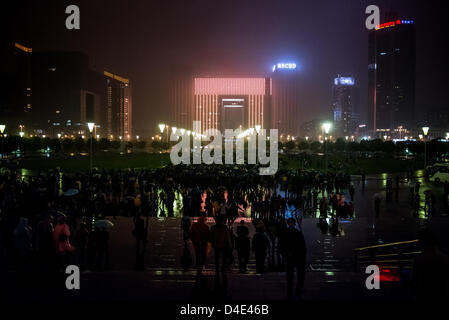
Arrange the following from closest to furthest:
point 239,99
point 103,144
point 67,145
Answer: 1. point 67,145
2. point 103,144
3. point 239,99

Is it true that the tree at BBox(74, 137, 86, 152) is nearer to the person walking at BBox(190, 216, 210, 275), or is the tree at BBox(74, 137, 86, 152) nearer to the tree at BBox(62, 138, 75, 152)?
the tree at BBox(62, 138, 75, 152)

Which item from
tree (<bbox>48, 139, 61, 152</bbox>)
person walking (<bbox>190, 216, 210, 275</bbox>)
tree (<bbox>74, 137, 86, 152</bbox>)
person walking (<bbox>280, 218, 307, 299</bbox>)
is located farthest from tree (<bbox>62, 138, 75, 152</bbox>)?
person walking (<bbox>280, 218, 307, 299</bbox>)

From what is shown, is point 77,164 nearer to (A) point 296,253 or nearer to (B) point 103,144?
(B) point 103,144

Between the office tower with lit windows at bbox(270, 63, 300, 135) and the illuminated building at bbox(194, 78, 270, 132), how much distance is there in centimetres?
922

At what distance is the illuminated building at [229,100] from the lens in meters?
140

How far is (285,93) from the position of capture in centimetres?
15012

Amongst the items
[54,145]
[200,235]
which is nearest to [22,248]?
[200,235]

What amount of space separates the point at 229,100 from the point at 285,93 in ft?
84.0

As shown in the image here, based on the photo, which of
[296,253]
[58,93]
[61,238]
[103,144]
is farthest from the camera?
[58,93]

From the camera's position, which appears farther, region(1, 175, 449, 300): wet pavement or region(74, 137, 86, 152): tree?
region(74, 137, 86, 152): tree

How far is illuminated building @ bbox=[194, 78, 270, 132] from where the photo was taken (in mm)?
139875

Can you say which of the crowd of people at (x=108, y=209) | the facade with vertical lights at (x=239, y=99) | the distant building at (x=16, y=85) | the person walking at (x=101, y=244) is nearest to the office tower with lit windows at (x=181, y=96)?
the facade with vertical lights at (x=239, y=99)

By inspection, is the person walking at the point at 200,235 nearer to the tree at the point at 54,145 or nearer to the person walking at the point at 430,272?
the person walking at the point at 430,272
